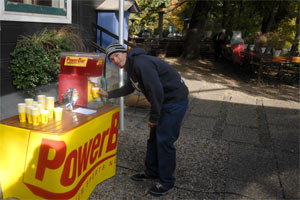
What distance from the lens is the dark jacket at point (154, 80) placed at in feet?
8.21

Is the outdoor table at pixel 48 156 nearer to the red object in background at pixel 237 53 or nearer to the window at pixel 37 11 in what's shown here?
the window at pixel 37 11

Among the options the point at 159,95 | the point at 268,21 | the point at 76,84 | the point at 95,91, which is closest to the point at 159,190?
the point at 159,95

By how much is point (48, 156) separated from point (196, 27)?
11.4m

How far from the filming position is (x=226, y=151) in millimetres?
4246

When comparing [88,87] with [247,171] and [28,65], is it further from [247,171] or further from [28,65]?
[247,171]

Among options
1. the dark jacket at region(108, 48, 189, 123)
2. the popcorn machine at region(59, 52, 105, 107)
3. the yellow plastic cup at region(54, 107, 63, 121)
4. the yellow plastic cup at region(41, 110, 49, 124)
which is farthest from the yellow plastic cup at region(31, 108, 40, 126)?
the dark jacket at region(108, 48, 189, 123)

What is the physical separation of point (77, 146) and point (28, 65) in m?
2.51

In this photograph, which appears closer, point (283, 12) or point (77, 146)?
point (77, 146)

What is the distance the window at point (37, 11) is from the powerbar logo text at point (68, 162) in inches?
109

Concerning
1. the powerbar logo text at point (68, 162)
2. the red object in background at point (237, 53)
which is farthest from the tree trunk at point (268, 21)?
the powerbar logo text at point (68, 162)

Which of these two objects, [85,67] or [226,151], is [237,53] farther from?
[85,67]

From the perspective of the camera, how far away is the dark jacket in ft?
8.21

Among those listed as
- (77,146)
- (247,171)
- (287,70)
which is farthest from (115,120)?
(287,70)

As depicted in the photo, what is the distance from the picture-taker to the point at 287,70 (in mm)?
9680
